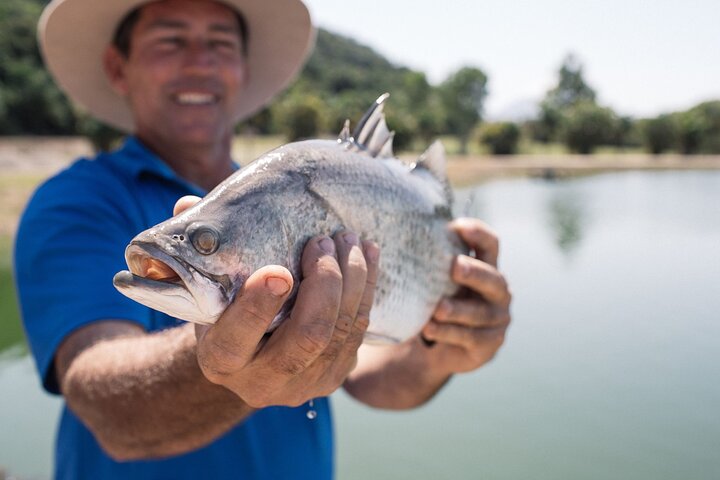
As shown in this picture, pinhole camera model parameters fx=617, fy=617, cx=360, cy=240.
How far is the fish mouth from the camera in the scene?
1236 millimetres

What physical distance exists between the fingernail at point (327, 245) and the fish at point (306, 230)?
0.17 ft

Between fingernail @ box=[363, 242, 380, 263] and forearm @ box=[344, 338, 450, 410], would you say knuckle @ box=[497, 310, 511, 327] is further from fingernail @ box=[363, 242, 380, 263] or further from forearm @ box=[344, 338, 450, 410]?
fingernail @ box=[363, 242, 380, 263]

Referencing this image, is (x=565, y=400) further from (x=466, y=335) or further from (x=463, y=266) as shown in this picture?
(x=463, y=266)

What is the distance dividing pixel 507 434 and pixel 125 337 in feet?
21.0

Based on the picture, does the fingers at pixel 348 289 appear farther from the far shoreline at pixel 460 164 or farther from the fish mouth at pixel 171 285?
the far shoreline at pixel 460 164

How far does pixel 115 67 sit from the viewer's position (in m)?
3.26

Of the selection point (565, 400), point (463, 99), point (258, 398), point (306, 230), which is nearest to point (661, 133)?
point (463, 99)

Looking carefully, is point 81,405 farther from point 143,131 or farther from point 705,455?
point 705,455

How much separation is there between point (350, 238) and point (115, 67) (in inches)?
91.0

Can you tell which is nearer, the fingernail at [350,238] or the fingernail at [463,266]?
the fingernail at [350,238]

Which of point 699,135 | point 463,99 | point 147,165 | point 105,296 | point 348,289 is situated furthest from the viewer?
point 463,99

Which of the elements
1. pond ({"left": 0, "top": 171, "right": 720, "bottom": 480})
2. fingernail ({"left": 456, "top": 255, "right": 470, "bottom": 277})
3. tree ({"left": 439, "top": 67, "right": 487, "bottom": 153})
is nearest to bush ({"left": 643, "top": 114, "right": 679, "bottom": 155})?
tree ({"left": 439, "top": 67, "right": 487, "bottom": 153})

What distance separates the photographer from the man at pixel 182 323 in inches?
57.4

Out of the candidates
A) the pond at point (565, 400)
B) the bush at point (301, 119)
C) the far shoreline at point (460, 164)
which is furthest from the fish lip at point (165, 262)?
the bush at point (301, 119)
